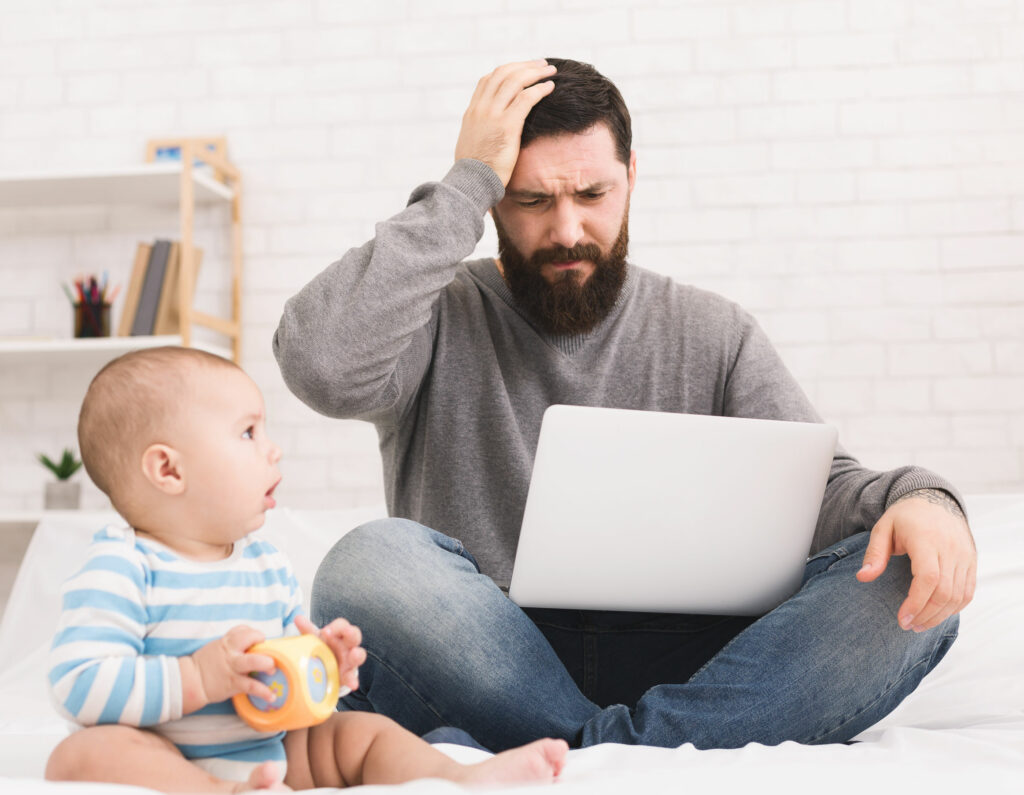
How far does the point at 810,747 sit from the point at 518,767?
343mm

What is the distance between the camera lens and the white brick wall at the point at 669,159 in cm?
267

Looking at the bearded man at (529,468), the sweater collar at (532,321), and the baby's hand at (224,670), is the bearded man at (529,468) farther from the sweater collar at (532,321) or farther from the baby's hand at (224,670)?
the baby's hand at (224,670)

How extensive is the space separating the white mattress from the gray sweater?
1.06 ft

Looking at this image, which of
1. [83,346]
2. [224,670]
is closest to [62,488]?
[83,346]

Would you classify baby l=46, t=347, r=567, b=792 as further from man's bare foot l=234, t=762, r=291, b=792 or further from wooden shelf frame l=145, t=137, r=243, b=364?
wooden shelf frame l=145, t=137, r=243, b=364

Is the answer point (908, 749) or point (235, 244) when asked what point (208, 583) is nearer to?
point (908, 749)

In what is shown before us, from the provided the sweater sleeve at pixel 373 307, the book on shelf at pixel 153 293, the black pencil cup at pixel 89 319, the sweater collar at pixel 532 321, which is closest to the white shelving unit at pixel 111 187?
the book on shelf at pixel 153 293

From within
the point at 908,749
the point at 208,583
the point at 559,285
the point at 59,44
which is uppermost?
the point at 59,44

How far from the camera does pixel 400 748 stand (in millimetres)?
888

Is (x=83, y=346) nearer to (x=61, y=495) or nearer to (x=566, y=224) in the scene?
(x=61, y=495)

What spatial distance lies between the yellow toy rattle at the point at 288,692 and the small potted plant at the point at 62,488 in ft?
7.10

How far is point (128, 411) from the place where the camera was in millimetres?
897

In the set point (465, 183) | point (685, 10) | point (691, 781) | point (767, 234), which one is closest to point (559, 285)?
point (465, 183)

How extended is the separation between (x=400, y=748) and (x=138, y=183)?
2288 mm
